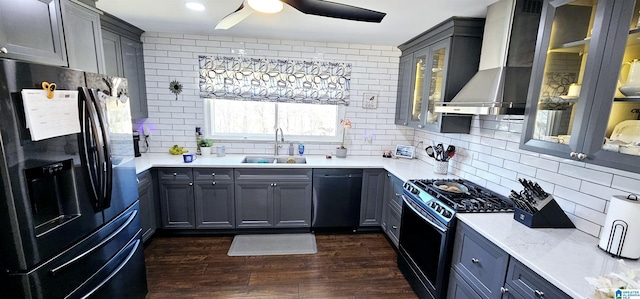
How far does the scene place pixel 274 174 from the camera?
2.94 meters

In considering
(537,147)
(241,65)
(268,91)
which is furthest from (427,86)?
(241,65)

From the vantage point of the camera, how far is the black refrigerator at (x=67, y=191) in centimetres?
114

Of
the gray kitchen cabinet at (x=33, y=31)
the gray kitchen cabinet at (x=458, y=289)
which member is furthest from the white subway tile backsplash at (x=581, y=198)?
the gray kitchen cabinet at (x=33, y=31)

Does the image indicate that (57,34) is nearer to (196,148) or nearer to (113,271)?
(113,271)

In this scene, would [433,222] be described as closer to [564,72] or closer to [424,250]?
[424,250]

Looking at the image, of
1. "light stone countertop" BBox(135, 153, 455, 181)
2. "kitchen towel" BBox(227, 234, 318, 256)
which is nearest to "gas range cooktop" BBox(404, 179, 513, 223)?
"light stone countertop" BBox(135, 153, 455, 181)

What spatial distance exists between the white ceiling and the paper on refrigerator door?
1.19 m

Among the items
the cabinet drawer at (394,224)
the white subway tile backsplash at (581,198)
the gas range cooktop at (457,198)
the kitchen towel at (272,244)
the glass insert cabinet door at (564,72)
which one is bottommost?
the kitchen towel at (272,244)

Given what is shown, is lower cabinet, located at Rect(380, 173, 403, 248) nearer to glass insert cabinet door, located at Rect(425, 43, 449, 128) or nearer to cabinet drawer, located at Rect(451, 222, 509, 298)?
glass insert cabinet door, located at Rect(425, 43, 449, 128)

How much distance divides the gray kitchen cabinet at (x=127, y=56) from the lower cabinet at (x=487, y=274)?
3.27 metres

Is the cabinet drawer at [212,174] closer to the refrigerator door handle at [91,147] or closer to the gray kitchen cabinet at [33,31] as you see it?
the refrigerator door handle at [91,147]

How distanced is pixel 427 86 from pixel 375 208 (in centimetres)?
149

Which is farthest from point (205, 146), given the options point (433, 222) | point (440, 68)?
point (440, 68)

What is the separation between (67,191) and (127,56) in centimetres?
201
